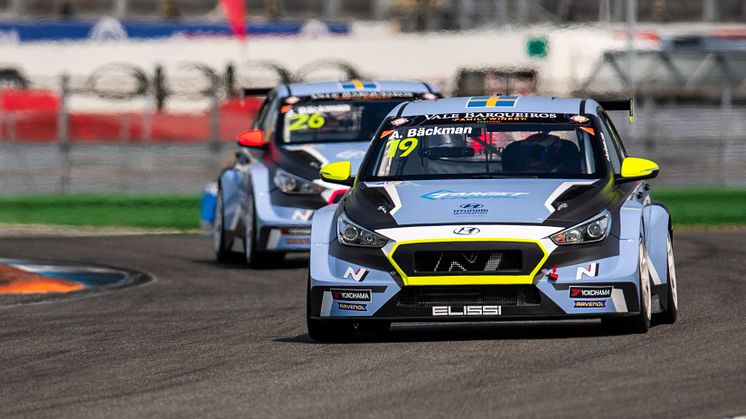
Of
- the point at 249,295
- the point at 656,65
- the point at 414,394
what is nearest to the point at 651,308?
the point at 414,394

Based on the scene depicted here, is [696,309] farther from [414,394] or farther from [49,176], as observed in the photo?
[49,176]

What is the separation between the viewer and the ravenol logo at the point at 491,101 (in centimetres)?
1080

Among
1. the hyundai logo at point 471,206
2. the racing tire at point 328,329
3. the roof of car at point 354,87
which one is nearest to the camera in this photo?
the hyundai logo at point 471,206

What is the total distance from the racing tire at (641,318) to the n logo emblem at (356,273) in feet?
4.16

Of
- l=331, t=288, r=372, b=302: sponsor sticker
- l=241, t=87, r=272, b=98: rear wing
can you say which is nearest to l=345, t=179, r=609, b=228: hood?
l=331, t=288, r=372, b=302: sponsor sticker

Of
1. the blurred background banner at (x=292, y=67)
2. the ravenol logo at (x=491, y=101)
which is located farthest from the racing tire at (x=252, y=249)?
the blurred background banner at (x=292, y=67)

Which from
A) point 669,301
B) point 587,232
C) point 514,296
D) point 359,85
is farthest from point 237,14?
point 514,296

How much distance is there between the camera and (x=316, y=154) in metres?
15.8

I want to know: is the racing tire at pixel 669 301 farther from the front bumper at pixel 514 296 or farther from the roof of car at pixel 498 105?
the roof of car at pixel 498 105

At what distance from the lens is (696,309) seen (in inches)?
436

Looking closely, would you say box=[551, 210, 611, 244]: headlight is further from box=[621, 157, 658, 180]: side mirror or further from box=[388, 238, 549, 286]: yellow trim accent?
box=[621, 157, 658, 180]: side mirror

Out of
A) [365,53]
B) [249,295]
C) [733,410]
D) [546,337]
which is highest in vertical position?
[733,410]

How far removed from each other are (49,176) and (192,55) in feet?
44.7

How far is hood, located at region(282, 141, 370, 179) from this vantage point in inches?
615
